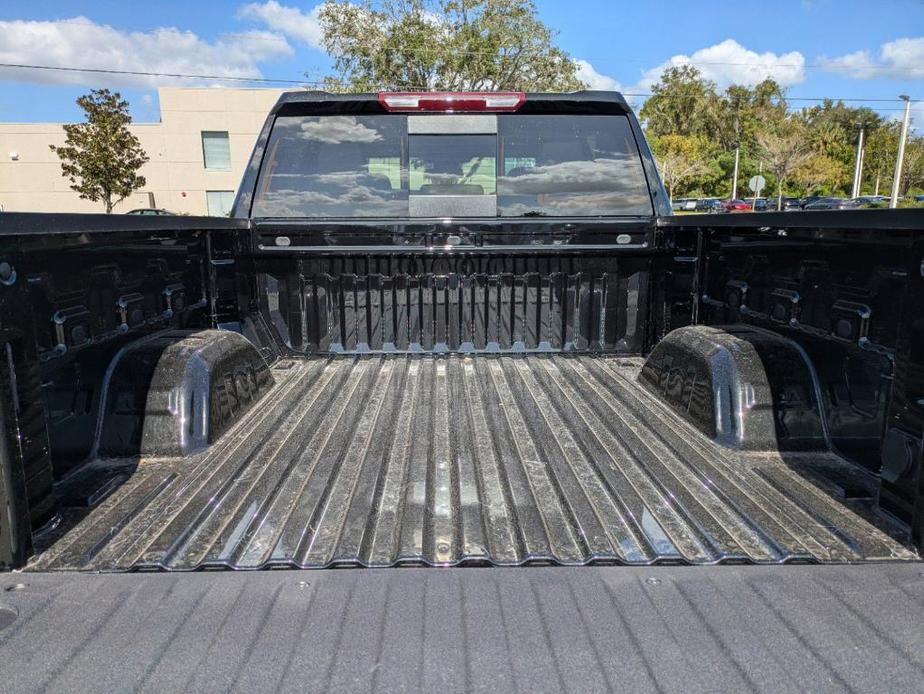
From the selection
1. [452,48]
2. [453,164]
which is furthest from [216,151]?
[453,164]

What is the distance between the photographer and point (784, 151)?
4872 cm

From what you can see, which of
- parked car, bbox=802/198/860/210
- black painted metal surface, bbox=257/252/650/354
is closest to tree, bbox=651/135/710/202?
parked car, bbox=802/198/860/210

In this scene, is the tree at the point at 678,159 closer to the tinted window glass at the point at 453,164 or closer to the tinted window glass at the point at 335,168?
the tinted window glass at the point at 453,164

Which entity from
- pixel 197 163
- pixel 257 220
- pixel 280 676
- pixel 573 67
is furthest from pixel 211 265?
pixel 197 163

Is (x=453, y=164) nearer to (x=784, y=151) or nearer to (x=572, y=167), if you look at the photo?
(x=572, y=167)

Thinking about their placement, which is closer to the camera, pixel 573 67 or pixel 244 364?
pixel 244 364

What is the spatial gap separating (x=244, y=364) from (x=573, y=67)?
24397 millimetres

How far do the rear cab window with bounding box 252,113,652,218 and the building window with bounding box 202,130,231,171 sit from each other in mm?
36865

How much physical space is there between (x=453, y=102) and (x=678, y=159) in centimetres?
5256

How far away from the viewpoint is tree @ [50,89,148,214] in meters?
29.5

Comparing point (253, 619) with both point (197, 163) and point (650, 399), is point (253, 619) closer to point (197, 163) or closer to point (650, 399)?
point (650, 399)

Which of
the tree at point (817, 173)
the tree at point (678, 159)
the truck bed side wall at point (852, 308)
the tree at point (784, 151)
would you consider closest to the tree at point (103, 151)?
the truck bed side wall at point (852, 308)

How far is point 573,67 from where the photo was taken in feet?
79.0

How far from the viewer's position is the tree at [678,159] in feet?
165
